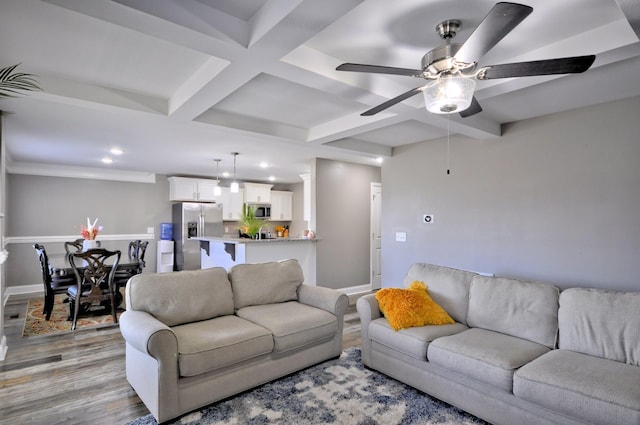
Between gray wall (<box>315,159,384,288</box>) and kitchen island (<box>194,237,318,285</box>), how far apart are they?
0.30 meters

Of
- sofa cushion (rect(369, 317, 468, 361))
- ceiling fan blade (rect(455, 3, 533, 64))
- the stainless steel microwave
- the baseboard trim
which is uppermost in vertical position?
ceiling fan blade (rect(455, 3, 533, 64))

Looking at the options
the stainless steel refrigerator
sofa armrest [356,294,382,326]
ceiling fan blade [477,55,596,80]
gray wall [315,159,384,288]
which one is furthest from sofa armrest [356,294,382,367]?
the stainless steel refrigerator

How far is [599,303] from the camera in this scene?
240 centimetres

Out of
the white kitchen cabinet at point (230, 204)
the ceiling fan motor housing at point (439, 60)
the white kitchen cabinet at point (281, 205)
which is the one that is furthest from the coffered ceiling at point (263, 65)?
the white kitchen cabinet at point (281, 205)

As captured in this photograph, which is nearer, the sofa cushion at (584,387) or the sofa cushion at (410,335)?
the sofa cushion at (584,387)

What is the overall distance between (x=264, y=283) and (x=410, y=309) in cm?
144

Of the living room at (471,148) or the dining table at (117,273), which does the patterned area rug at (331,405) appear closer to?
the living room at (471,148)

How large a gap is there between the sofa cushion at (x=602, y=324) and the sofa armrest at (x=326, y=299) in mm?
1713

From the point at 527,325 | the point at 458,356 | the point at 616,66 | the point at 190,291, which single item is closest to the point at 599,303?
the point at 527,325

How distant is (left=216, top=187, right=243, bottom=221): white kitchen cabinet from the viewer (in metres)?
8.17

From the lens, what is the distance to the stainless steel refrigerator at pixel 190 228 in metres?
7.40

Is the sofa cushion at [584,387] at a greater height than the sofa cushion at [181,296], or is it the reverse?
the sofa cushion at [181,296]

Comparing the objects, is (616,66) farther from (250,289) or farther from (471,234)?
(250,289)

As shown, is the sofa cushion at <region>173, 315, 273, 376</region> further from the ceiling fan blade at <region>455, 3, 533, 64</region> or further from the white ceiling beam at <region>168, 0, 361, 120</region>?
the ceiling fan blade at <region>455, 3, 533, 64</region>
